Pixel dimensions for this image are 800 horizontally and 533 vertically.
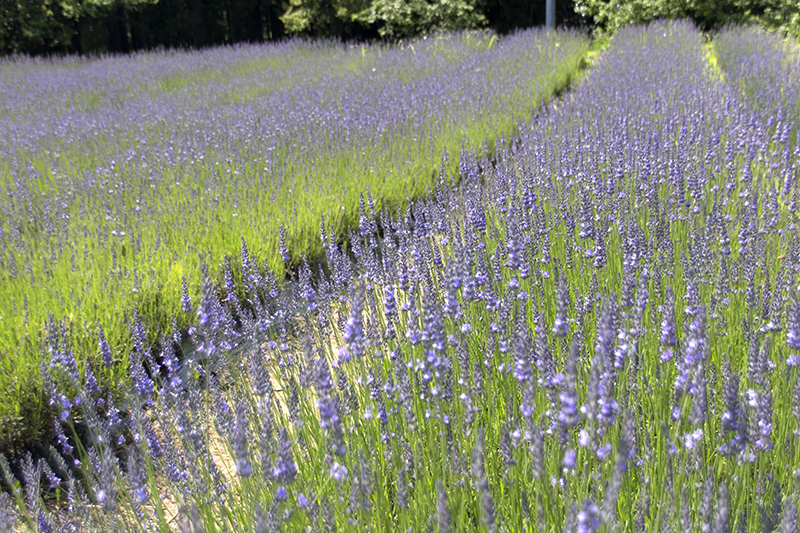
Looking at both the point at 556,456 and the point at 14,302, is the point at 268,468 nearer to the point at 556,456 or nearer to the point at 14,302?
the point at 556,456

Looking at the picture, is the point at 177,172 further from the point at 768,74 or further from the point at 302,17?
the point at 302,17

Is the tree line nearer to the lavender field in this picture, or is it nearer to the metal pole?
the metal pole

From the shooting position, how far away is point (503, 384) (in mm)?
1686

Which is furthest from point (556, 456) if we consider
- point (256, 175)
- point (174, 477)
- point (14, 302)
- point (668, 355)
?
point (256, 175)

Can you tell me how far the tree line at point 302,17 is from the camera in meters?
14.0

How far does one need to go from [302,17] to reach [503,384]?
17.8 metres

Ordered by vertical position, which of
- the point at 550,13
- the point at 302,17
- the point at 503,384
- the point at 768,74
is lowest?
the point at 503,384

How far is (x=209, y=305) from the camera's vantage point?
4.99ft

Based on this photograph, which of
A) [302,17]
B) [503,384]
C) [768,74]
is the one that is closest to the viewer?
[503,384]

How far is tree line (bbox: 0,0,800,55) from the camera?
1399 cm

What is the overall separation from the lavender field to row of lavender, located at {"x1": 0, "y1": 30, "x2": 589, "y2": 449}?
146 millimetres

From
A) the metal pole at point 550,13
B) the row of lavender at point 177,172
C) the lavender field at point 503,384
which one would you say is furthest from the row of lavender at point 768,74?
the metal pole at point 550,13

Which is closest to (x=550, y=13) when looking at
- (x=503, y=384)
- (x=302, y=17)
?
(x=302, y=17)

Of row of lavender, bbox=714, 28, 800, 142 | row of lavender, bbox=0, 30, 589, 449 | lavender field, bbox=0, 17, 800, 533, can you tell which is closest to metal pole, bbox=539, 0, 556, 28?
row of lavender, bbox=714, 28, 800, 142
